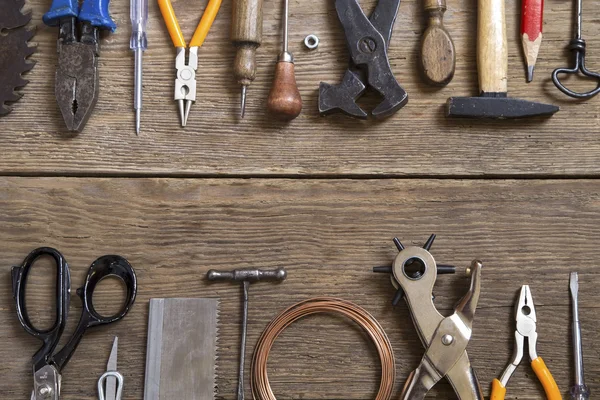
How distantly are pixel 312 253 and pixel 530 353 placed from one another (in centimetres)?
42

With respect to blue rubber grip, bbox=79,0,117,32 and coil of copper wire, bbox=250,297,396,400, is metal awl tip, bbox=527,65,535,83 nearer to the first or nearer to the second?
coil of copper wire, bbox=250,297,396,400

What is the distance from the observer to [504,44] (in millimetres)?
1279

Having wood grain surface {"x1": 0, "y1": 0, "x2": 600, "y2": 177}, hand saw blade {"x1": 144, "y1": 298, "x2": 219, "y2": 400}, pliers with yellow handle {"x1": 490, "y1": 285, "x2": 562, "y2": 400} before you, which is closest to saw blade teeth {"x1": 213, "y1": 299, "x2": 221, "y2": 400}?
hand saw blade {"x1": 144, "y1": 298, "x2": 219, "y2": 400}

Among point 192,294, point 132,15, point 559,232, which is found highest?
point 132,15

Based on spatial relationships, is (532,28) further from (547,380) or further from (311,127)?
(547,380)

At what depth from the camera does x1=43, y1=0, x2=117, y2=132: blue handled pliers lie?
1276 millimetres

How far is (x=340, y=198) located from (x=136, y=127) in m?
0.40

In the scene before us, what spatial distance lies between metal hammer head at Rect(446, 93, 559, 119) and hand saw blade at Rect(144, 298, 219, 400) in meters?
0.56

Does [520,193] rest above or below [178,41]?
below

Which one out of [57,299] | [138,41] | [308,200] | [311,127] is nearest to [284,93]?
[311,127]

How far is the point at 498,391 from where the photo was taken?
121 cm

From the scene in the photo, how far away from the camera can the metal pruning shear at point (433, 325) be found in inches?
46.6

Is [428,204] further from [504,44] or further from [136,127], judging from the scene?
[136,127]

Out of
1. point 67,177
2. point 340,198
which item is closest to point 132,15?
point 67,177
